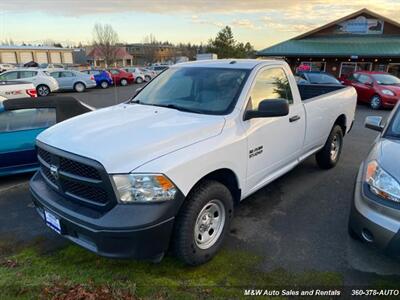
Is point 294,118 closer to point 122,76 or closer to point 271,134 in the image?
point 271,134

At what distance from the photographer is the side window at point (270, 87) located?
3.48 meters

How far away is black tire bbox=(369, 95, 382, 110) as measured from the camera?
522 inches

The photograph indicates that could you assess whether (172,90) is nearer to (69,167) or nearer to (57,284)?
(69,167)

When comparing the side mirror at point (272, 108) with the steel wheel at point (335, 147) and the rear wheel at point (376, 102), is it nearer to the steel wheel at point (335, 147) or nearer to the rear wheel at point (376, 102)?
the steel wheel at point (335, 147)

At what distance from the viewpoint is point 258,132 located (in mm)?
3363

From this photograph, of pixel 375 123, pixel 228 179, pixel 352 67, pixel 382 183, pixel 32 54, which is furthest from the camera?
pixel 32 54

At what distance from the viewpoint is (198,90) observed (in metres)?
3.62

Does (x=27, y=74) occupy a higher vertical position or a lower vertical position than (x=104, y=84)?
higher

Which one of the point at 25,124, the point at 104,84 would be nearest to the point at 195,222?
the point at 25,124

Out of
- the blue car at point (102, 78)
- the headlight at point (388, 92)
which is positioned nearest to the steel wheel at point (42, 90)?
the blue car at point (102, 78)

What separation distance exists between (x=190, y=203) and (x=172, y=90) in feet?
5.62

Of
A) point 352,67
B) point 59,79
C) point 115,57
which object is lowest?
point 59,79

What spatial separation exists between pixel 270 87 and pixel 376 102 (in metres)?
11.8

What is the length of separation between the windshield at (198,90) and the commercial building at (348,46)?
24.7 metres
